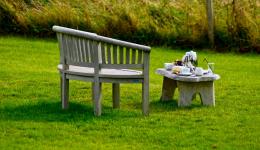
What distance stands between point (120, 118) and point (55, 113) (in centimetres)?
82

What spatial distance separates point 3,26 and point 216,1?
4879 millimetres

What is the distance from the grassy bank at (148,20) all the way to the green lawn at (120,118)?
132 inches

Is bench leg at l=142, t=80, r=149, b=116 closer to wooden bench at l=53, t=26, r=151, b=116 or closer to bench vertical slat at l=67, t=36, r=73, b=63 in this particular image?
wooden bench at l=53, t=26, r=151, b=116

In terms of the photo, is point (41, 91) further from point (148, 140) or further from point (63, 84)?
point (148, 140)

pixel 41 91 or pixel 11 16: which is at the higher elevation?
pixel 11 16

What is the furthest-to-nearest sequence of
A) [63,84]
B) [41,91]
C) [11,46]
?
1. [11,46]
2. [41,91]
3. [63,84]

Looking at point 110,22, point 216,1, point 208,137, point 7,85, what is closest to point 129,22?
point 110,22

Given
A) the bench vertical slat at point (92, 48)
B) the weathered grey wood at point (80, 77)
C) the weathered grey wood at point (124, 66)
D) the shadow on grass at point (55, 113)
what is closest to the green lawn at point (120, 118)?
the shadow on grass at point (55, 113)

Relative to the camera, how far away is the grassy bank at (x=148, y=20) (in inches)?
652

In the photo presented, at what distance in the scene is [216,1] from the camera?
17938 millimetres

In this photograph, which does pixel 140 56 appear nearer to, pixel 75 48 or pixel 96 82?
pixel 96 82

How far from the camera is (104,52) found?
911 centimetres

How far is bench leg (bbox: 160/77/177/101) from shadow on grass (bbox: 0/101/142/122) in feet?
3.43

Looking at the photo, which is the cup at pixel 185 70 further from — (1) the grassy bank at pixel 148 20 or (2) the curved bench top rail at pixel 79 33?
(1) the grassy bank at pixel 148 20
